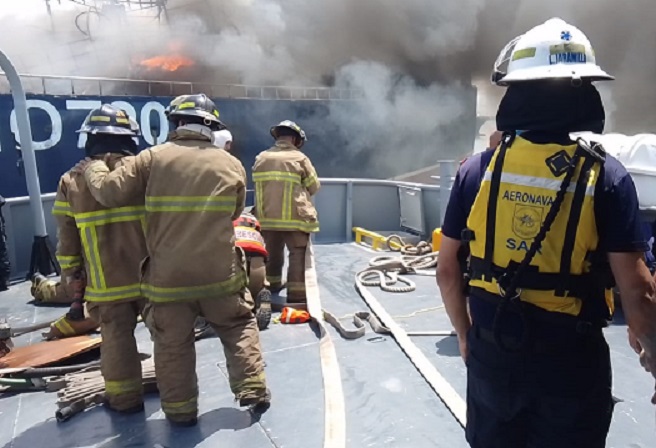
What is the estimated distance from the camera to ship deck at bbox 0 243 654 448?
7.71 ft

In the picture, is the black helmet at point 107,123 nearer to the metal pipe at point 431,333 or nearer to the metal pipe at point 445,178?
the metal pipe at point 431,333

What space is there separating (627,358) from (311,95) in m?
14.4

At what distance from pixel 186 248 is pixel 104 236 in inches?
17.8

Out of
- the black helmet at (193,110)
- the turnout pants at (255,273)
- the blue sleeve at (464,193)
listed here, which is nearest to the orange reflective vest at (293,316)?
the turnout pants at (255,273)

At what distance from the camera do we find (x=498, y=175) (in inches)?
53.5

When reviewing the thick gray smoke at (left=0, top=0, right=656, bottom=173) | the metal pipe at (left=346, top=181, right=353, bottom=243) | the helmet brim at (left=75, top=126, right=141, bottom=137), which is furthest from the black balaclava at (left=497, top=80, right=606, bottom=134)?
the thick gray smoke at (left=0, top=0, right=656, bottom=173)

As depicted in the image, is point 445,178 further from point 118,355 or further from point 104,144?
point 118,355

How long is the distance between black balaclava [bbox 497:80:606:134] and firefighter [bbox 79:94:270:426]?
1405mm

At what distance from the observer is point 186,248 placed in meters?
2.34

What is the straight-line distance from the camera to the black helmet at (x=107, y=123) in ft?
8.34

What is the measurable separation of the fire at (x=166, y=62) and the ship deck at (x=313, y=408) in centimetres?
1632

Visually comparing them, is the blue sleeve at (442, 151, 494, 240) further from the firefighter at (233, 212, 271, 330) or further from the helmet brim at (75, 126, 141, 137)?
the firefighter at (233, 212, 271, 330)

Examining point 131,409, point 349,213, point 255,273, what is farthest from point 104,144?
point 349,213

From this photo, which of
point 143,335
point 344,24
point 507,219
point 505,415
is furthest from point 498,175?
point 344,24
